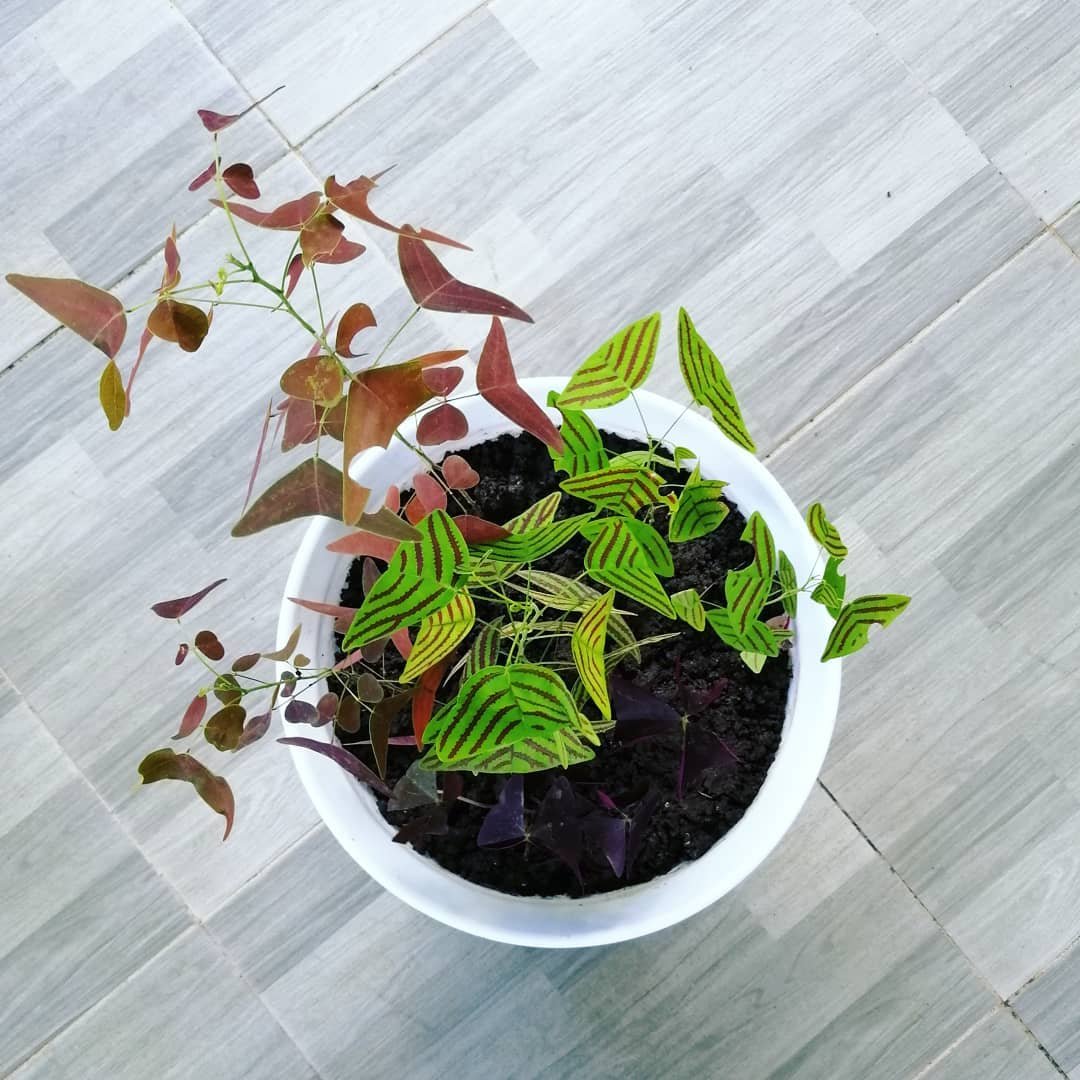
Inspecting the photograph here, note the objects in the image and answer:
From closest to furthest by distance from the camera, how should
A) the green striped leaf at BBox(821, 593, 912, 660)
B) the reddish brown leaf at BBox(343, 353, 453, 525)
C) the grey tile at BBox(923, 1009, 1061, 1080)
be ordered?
the reddish brown leaf at BBox(343, 353, 453, 525) < the green striped leaf at BBox(821, 593, 912, 660) < the grey tile at BBox(923, 1009, 1061, 1080)

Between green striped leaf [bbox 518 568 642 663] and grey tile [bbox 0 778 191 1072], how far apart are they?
53 centimetres

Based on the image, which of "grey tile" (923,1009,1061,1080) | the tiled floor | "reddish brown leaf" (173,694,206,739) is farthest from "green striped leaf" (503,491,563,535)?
"grey tile" (923,1009,1061,1080)

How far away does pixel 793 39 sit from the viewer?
3.25 ft

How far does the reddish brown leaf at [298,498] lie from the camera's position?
428 mm

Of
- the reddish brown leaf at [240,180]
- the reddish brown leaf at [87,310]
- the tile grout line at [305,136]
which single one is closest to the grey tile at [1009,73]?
the tile grout line at [305,136]

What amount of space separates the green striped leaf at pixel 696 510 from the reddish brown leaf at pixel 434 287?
0.47 feet

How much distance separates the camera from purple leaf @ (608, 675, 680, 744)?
61 cm

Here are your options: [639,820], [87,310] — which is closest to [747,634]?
[639,820]

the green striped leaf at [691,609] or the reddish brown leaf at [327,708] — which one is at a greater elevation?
the reddish brown leaf at [327,708]

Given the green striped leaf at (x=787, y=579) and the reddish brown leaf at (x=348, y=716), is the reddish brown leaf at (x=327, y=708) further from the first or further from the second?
the green striped leaf at (x=787, y=579)

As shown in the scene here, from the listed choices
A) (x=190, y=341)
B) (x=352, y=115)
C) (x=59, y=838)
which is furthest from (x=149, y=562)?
(x=190, y=341)

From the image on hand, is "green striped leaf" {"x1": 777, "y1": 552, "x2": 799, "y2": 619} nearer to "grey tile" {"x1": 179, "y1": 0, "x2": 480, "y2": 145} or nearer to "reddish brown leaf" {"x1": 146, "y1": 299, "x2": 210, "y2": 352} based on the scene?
"reddish brown leaf" {"x1": 146, "y1": 299, "x2": 210, "y2": 352}

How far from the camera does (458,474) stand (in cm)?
62

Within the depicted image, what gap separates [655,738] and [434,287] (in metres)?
0.35
